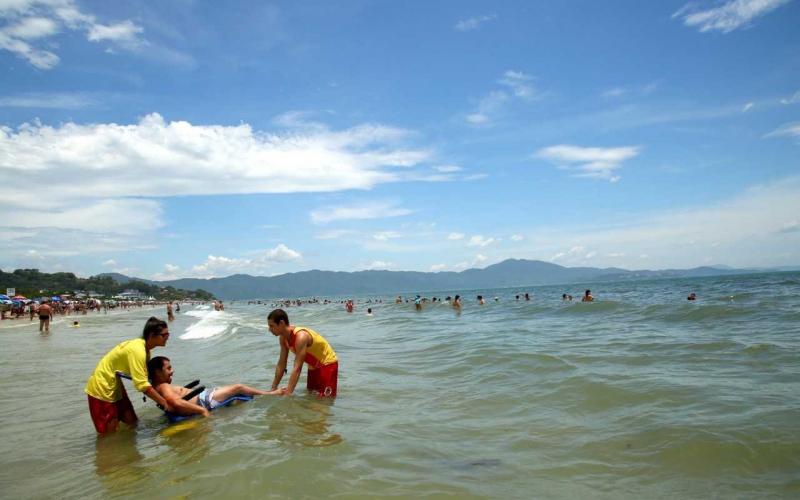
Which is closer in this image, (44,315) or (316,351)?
(316,351)

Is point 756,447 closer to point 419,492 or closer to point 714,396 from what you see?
point 714,396

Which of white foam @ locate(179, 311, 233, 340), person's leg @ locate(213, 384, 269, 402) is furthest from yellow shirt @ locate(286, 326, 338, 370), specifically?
white foam @ locate(179, 311, 233, 340)

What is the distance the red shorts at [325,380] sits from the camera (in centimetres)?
741

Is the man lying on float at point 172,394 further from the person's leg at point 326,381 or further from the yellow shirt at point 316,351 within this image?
the person's leg at point 326,381

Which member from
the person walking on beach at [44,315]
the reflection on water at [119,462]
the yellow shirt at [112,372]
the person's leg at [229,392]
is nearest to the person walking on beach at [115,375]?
the yellow shirt at [112,372]

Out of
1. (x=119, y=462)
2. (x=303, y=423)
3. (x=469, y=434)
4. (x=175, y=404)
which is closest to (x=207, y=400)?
(x=175, y=404)

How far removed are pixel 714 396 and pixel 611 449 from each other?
104 inches

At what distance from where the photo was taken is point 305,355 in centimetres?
720

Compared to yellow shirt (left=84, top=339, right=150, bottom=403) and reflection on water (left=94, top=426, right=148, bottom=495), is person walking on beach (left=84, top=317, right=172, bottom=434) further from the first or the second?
A: reflection on water (left=94, top=426, right=148, bottom=495)

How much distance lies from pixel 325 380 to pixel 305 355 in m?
Result: 0.56

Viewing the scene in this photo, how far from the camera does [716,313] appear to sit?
17484mm

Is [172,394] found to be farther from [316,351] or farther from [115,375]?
[316,351]

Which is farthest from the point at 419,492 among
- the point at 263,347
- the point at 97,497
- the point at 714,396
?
the point at 263,347

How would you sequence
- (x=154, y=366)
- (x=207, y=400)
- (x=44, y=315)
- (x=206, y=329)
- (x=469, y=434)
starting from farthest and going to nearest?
(x=206, y=329), (x=44, y=315), (x=207, y=400), (x=154, y=366), (x=469, y=434)
